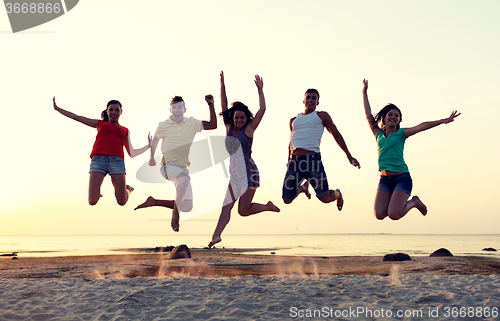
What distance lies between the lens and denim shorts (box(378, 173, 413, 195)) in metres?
8.70

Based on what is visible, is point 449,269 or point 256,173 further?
point 449,269

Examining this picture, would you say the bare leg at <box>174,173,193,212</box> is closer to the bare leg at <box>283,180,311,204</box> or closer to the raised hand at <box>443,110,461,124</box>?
the bare leg at <box>283,180,311,204</box>

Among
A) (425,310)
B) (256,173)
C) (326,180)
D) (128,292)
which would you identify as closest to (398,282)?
(425,310)

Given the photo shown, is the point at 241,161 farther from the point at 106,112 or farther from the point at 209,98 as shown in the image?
the point at 106,112

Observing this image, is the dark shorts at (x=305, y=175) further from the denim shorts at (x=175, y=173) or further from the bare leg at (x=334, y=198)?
the denim shorts at (x=175, y=173)

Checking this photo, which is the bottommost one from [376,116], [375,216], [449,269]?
[449,269]

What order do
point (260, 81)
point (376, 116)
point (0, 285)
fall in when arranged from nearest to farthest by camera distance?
point (260, 81), point (376, 116), point (0, 285)

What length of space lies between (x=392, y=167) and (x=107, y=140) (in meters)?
6.23

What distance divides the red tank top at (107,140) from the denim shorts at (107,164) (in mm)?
112

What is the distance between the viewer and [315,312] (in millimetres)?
9438

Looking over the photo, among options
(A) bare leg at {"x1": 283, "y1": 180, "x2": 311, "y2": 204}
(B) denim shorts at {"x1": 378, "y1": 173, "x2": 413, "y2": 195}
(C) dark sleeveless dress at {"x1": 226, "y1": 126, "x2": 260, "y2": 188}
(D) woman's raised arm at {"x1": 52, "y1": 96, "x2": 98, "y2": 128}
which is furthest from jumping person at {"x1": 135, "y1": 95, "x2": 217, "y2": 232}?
(B) denim shorts at {"x1": 378, "y1": 173, "x2": 413, "y2": 195}

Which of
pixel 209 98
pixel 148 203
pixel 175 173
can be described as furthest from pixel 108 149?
Answer: pixel 209 98

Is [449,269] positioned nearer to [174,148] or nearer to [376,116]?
[376,116]

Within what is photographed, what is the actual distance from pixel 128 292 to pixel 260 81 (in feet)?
21.9
